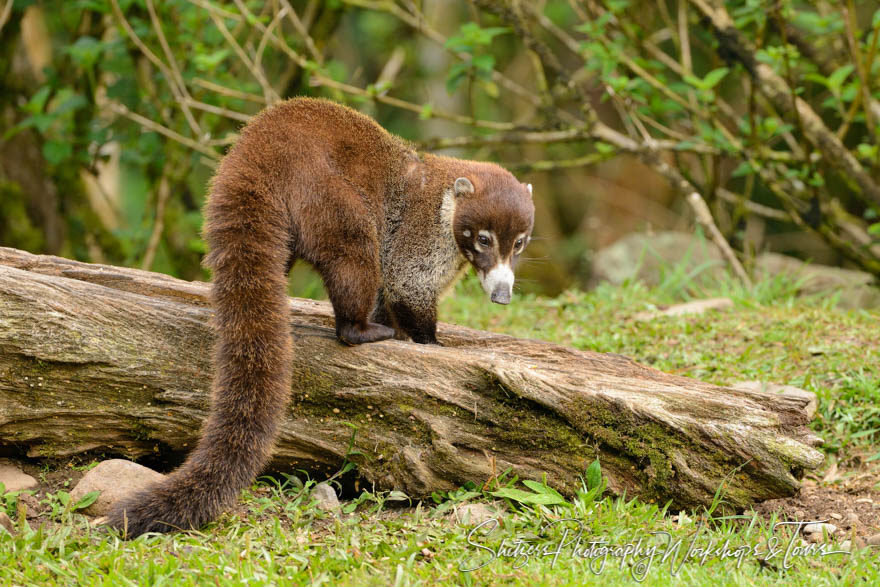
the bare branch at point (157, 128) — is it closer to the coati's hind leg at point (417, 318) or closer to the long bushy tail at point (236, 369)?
the coati's hind leg at point (417, 318)

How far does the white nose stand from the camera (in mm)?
4422

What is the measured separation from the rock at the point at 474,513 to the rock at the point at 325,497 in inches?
21.1

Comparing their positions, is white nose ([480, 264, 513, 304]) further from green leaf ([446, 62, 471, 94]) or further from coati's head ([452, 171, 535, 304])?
green leaf ([446, 62, 471, 94])

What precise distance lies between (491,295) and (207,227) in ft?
4.85

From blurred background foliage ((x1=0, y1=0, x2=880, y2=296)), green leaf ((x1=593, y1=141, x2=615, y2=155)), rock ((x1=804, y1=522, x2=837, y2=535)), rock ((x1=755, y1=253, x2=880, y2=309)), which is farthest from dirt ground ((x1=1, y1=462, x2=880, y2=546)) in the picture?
green leaf ((x1=593, y1=141, x2=615, y2=155))

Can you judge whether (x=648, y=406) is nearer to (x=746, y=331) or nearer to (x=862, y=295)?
(x=746, y=331)

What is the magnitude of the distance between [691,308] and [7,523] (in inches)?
187

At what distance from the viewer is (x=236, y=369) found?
347 cm

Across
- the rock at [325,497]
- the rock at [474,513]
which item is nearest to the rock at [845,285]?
the rock at [474,513]

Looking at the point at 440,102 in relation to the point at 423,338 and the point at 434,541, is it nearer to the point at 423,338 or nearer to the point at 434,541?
the point at 423,338

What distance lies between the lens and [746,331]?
5.74 m

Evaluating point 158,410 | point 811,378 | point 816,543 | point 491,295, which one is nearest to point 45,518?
point 158,410

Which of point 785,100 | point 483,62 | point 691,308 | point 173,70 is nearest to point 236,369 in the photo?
point 483,62

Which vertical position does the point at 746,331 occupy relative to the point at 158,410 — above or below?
above
